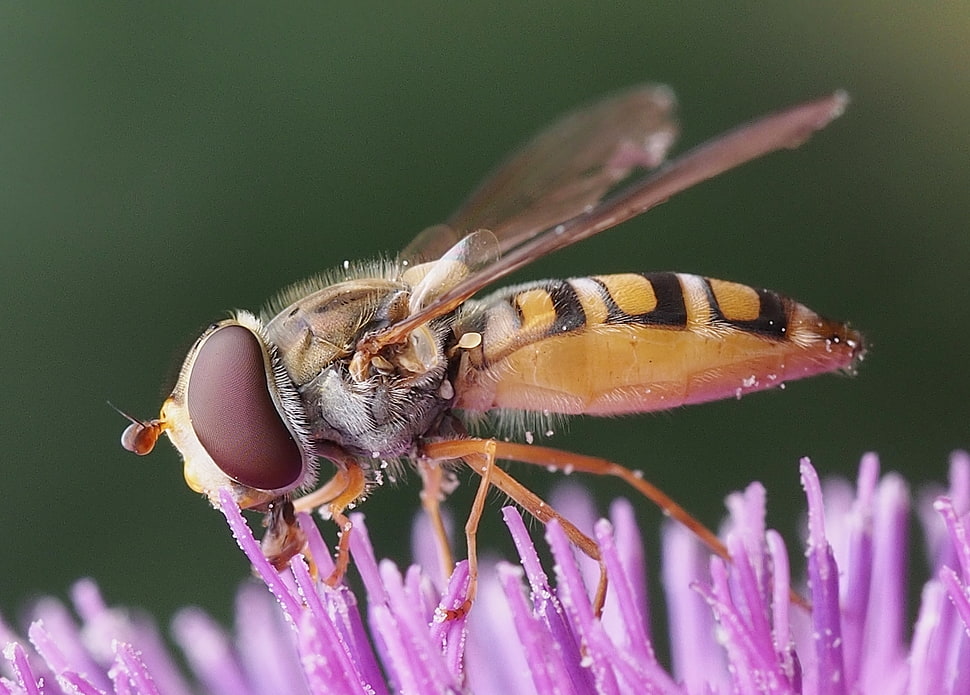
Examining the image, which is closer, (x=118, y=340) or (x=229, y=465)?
(x=229, y=465)

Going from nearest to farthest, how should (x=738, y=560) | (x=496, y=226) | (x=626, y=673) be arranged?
(x=626, y=673)
(x=738, y=560)
(x=496, y=226)

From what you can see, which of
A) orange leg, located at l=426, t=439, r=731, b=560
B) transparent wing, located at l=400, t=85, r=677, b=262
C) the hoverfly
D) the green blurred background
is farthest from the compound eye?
the green blurred background

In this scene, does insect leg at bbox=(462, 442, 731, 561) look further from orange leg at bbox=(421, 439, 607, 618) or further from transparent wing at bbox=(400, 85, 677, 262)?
transparent wing at bbox=(400, 85, 677, 262)

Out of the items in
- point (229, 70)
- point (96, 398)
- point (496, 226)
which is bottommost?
point (96, 398)

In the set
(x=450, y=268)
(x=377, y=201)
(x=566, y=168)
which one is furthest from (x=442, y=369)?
(x=377, y=201)

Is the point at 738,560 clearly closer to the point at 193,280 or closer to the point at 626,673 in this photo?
the point at 626,673

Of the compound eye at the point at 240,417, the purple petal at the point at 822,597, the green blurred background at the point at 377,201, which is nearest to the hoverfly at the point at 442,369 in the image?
the compound eye at the point at 240,417

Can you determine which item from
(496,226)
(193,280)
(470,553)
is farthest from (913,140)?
(470,553)
